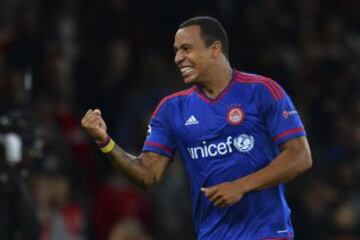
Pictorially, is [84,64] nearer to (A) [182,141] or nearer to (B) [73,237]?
(B) [73,237]

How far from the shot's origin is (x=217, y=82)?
6.05 metres

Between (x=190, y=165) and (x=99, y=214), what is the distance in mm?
4289

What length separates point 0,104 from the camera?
359 inches

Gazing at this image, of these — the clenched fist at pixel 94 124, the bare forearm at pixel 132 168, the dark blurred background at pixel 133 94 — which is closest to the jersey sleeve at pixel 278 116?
the bare forearm at pixel 132 168

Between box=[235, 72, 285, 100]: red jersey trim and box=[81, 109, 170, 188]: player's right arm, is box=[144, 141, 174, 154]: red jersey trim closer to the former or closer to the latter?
box=[81, 109, 170, 188]: player's right arm

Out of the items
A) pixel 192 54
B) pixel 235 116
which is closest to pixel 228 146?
pixel 235 116

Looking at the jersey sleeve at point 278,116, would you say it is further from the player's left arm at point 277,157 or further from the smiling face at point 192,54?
the smiling face at point 192,54

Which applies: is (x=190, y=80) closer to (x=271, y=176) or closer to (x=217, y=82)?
(x=217, y=82)

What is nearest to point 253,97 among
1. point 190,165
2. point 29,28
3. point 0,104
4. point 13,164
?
point 190,165

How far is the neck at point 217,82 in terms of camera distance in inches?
238

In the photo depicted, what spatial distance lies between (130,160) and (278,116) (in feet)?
2.81

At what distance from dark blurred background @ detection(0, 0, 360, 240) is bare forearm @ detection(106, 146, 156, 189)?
8.36 feet

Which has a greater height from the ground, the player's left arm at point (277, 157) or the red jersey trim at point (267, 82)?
the red jersey trim at point (267, 82)

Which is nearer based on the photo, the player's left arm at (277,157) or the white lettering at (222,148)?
the player's left arm at (277,157)
